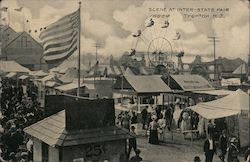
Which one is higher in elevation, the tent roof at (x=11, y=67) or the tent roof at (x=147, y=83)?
the tent roof at (x=11, y=67)

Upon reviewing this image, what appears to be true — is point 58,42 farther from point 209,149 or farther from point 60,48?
point 209,149

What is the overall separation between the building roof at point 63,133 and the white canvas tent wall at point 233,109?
621mm

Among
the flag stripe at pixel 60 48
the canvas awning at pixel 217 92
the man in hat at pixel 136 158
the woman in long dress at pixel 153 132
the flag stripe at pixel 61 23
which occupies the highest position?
the flag stripe at pixel 61 23

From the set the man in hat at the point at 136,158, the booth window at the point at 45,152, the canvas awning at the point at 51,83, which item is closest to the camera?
the booth window at the point at 45,152

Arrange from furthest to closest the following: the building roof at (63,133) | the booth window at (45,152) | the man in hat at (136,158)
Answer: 1. the man in hat at (136,158)
2. the booth window at (45,152)
3. the building roof at (63,133)

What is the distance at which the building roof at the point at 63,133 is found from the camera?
2652mm

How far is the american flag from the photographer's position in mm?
2979

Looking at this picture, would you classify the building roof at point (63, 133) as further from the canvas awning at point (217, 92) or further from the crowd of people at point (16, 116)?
the canvas awning at point (217, 92)

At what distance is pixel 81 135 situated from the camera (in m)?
2.69

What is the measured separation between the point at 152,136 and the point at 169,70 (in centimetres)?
53

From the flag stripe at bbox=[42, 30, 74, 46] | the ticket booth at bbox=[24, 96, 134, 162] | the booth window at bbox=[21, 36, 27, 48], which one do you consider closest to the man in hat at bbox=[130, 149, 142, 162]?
the ticket booth at bbox=[24, 96, 134, 162]

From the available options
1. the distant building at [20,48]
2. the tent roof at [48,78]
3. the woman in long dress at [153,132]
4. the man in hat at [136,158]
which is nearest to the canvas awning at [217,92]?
the woman in long dress at [153,132]

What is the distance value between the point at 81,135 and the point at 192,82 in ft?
3.23

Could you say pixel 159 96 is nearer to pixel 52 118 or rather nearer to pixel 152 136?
pixel 152 136
